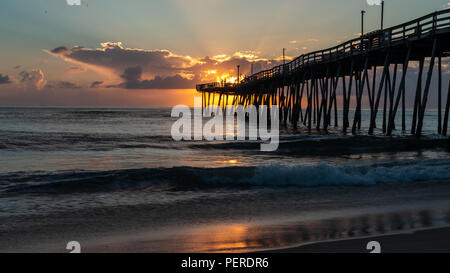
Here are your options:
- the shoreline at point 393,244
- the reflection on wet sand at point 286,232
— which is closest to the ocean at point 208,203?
the reflection on wet sand at point 286,232

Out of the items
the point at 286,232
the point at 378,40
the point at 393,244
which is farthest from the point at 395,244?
the point at 378,40

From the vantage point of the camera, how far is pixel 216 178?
10.8 meters

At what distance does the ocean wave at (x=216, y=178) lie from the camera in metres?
9.88

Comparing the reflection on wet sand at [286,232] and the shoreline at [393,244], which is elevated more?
the shoreline at [393,244]

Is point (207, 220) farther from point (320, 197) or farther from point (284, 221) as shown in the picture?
point (320, 197)

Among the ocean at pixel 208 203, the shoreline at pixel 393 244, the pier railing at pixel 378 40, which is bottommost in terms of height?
the ocean at pixel 208 203

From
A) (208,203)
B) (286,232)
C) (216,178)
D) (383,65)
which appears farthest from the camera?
(383,65)

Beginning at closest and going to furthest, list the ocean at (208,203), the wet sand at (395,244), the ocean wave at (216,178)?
1. the wet sand at (395,244)
2. the ocean at (208,203)
3. the ocean wave at (216,178)

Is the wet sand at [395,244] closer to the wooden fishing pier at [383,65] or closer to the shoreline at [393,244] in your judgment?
the shoreline at [393,244]

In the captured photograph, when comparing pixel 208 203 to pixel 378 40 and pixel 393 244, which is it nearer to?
pixel 393 244

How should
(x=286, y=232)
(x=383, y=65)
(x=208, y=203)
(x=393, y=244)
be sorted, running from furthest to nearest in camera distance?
(x=383, y=65) < (x=208, y=203) < (x=286, y=232) < (x=393, y=244)

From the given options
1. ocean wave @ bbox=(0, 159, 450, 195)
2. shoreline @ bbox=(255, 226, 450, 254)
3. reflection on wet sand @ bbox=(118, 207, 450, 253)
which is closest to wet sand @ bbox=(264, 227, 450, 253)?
shoreline @ bbox=(255, 226, 450, 254)

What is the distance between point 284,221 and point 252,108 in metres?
51.7
